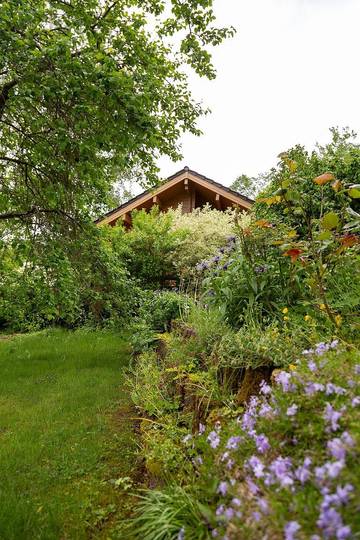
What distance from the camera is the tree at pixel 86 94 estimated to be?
3672 mm

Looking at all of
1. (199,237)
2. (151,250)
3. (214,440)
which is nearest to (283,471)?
(214,440)

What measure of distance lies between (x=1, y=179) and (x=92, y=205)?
57.5 inches

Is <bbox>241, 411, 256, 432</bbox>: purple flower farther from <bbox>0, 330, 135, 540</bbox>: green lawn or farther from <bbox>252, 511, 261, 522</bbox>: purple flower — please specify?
<bbox>0, 330, 135, 540</bbox>: green lawn

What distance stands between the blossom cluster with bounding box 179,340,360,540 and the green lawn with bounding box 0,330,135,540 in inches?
47.8

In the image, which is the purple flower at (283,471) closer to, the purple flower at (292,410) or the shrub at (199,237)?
the purple flower at (292,410)

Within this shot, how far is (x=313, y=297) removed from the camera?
3266 mm

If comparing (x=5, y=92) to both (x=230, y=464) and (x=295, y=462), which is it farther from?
(x=295, y=462)

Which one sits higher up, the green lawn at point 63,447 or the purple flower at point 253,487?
the purple flower at point 253,487

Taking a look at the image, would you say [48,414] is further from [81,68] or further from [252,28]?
[252,28]

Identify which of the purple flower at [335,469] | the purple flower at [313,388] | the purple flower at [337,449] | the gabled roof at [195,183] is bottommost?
the purple flower at [335,469]

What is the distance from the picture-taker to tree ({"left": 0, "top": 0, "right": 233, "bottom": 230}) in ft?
12.0

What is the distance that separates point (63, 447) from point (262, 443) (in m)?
2.62

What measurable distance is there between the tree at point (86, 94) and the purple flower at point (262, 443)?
10.8ft

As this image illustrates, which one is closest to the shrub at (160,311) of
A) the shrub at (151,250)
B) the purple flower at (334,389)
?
the shrub at (151,250)
